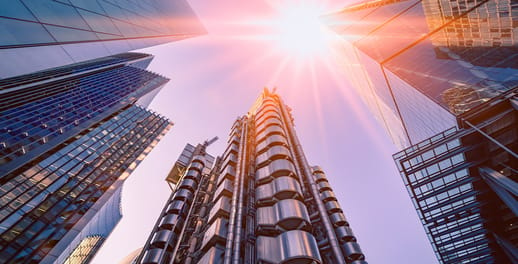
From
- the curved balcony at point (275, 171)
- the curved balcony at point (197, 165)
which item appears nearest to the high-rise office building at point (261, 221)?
the curved balcony at point (275, 171)

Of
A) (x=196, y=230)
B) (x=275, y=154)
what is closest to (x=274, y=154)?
(x=275, y=154)

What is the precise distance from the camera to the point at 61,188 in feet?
98.4

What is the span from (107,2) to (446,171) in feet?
89.7

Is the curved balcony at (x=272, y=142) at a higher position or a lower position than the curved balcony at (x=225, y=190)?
higher

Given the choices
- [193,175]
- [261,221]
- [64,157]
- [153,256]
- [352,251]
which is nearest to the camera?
[261,221]

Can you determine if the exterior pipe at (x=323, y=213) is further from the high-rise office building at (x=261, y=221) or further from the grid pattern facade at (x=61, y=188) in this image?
the grid pattern facade at (x=61, y=188)

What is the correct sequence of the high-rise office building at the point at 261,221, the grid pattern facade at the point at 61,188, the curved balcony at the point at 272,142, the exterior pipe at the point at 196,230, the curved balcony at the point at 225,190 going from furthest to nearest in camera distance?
the grid pattern facade at the point at 61,188, the curved balcony at the point at 272,142, the curved balcony at the point at 225,190, the exterior pipe at the point at 196,230, the high-rise office building at the point at 261,221

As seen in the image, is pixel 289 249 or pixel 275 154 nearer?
pixel 289 249

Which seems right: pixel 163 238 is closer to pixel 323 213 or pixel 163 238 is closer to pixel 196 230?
pixel 196 230

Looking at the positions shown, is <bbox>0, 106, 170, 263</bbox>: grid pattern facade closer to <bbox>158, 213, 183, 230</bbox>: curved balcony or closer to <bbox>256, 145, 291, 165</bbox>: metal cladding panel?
<bbox>158, 213, 183, 230</bbox>: curved balcony

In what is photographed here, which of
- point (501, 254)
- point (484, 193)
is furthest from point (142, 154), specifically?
point (501, 254)

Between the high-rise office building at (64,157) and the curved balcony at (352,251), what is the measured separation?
3450 centimetres

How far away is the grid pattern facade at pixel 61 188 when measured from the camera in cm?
2233

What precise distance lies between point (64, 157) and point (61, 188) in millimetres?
6081
